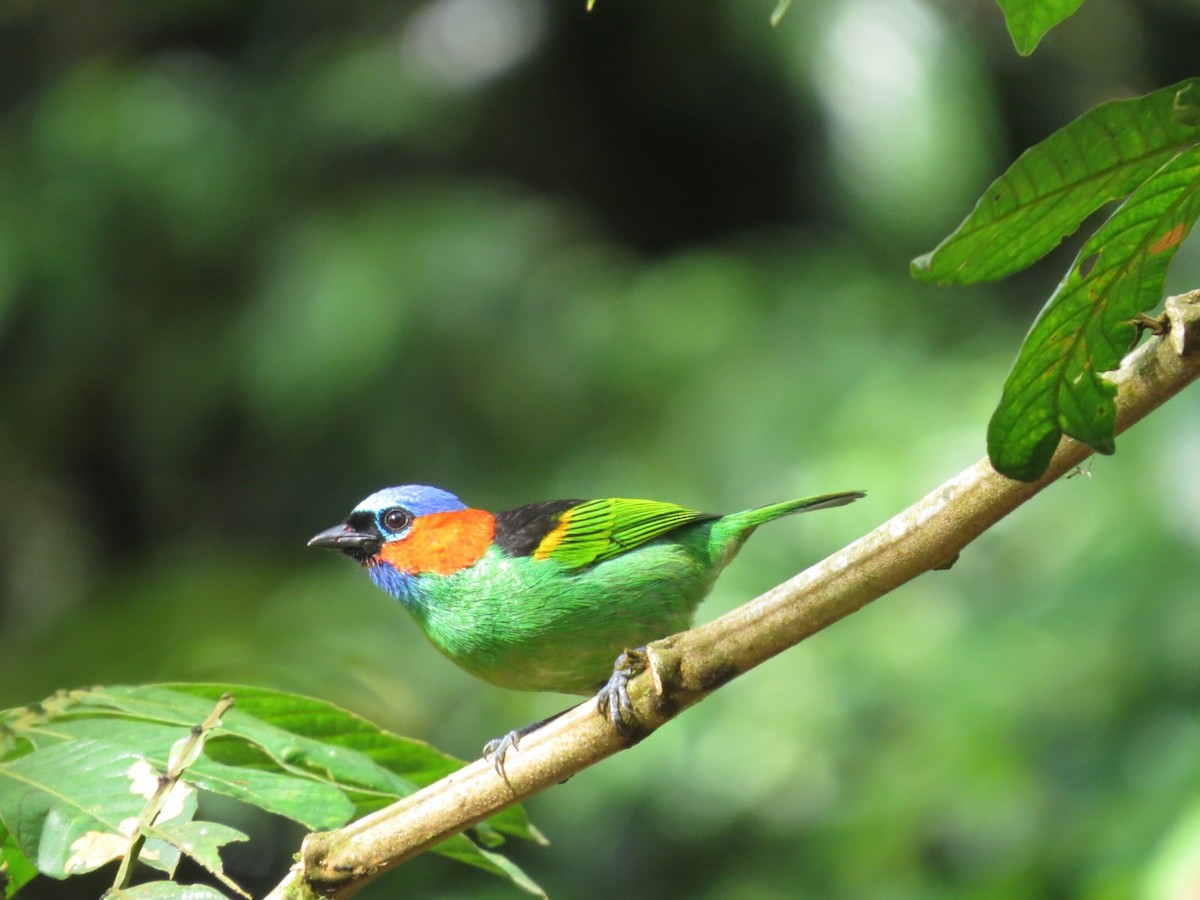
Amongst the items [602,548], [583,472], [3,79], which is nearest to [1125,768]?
[602,548]

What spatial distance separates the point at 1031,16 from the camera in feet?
4.44

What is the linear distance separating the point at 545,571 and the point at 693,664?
1174mm

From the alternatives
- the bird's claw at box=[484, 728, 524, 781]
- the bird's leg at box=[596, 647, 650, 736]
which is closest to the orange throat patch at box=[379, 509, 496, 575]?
the bird's claw at box=[484, 728, 524, 781]

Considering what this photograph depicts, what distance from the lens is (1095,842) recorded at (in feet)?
12.6

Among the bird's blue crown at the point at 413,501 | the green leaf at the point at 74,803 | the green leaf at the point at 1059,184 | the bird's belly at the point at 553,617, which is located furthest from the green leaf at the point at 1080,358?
the bird's blue crown at the point at 413,501

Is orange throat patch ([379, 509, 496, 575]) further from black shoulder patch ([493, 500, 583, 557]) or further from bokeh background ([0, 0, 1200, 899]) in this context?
bokeh background ([0, 0, 1200, 899])

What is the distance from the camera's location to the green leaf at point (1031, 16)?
1.34m

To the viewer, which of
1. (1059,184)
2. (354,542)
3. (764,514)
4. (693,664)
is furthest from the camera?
(354,542)

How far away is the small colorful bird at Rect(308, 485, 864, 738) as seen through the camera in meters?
2.83

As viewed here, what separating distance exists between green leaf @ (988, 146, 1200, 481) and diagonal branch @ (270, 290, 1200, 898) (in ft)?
0.56

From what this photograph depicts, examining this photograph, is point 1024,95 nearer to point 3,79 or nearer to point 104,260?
point 104,260

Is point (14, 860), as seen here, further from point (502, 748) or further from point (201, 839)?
point (502, 748)

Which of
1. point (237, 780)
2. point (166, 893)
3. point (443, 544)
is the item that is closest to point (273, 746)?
point (237, 780)

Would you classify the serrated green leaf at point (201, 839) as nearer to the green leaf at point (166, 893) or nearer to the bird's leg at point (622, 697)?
the green leaf at point (166, 893)
